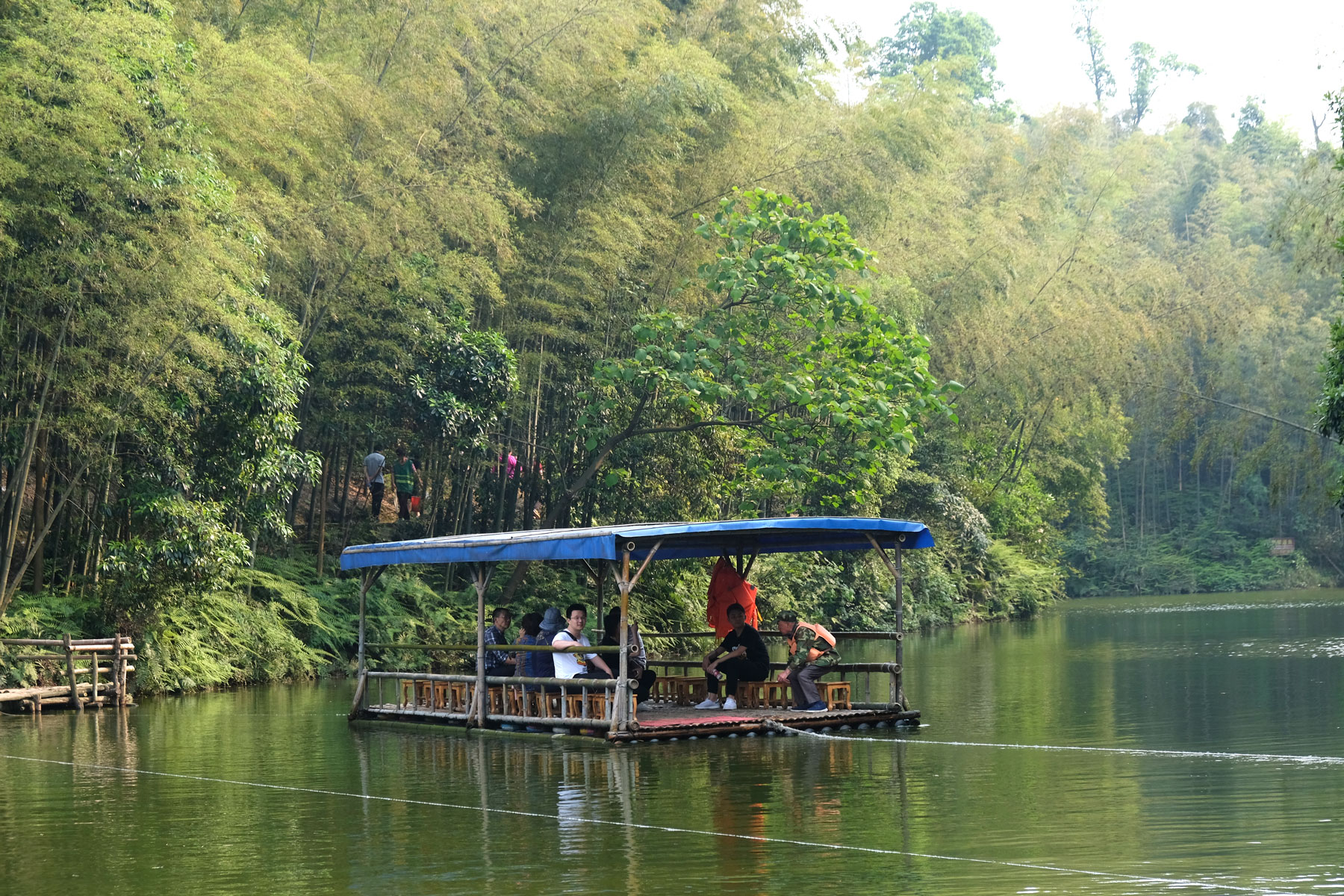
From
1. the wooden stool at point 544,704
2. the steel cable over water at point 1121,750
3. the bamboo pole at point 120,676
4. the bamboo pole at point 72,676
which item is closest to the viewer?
the steel cable over water at point 1121,750

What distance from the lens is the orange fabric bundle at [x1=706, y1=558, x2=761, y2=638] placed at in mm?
17156

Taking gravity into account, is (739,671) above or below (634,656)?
below

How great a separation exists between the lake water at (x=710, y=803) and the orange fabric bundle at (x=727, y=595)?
87.9 inches

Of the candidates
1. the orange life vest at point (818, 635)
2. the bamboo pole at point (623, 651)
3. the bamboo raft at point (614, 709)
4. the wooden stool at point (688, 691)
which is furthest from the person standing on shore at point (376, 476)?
the bamboo pole at point (623, 651)

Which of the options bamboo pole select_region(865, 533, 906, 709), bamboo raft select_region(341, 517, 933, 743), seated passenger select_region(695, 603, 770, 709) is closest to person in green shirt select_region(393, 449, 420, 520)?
bamboo raft select_region(341, 517, 933, 743)

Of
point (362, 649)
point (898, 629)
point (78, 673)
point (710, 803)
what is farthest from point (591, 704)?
point (78, 673)

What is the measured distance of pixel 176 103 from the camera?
19281 millimetres

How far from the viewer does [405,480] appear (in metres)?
28.5

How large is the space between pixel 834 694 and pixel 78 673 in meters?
10.0

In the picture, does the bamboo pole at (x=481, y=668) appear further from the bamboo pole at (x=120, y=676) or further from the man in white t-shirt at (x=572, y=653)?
the bamboo pole at (x=120, y=676)

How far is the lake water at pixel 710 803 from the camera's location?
8.62m

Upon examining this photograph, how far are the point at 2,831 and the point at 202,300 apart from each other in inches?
372

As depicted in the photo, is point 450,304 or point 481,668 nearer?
point 481,668

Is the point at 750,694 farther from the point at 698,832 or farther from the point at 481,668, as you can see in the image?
the point at 698,832
